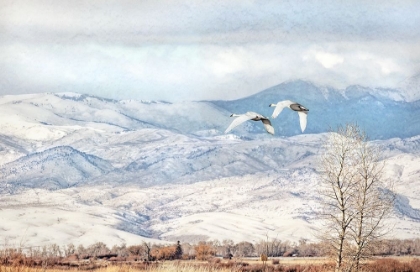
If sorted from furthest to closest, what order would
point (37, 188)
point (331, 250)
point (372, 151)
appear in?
point (37, 188) < point (372, 151) < point (331, 250)

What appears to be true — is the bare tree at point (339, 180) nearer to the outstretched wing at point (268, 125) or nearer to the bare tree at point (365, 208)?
the bare tree at point (365, 208)

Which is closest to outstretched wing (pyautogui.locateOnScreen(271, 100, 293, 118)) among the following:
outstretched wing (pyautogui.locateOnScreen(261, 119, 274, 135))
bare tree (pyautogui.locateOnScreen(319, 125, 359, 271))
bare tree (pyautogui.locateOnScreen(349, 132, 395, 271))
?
outstretched wing (pyautogui.locateOnScreen(261, 119, 274, 135))

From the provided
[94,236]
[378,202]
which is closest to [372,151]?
[378,202]

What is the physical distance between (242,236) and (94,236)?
943 inches

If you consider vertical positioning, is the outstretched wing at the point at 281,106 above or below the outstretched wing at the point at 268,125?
above

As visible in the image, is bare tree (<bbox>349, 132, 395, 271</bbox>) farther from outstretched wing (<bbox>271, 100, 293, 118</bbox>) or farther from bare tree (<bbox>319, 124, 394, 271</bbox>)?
outstretched wing (<bbox>271, 100, 293, 118</bbox>)

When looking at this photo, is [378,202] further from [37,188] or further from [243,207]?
[37,188]

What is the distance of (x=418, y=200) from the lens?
576ft

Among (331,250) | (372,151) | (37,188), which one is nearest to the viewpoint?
(331,250)

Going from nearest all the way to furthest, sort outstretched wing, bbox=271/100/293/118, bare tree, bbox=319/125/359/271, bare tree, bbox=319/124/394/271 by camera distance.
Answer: outstretched wing, bbox=271/100/293/118, bare tree, bbox=319/125/359/271, bare tree, bbox=319/124/394/271

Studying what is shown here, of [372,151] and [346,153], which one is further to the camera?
[372,151]

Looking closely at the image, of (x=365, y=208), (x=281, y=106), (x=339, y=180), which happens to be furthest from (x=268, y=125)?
(x=365, y=208)

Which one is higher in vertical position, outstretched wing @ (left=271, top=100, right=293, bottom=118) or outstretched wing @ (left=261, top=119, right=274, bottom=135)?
outstretched wing @ (left=271, top=100, right=293, bottom=118)

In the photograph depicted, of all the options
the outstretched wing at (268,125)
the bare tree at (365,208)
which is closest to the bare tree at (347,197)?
the bare tree at (365,208)
